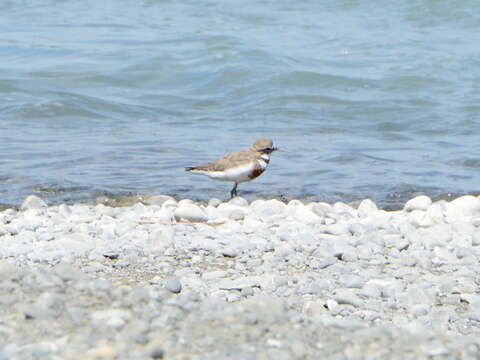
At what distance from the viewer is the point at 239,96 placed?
15.5 m

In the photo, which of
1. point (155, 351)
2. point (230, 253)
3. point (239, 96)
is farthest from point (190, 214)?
point (239, 96)

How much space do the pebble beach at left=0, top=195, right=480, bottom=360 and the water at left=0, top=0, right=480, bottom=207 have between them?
66.5 inches

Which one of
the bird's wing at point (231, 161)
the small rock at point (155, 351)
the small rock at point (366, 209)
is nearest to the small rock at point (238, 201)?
the bird's wing at point (231, 161)

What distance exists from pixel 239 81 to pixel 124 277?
36.6ft

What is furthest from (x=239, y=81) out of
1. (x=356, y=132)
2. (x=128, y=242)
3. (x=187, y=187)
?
(x=128, y=242)

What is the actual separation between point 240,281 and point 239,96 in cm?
1025

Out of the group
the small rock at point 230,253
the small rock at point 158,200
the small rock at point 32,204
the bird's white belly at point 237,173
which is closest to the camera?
the small rock at point 230,253

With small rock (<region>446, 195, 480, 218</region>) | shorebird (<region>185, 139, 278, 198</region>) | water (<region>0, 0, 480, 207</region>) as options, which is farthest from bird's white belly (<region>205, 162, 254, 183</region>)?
small rock (<region>446, 195, 480, 218</region>)

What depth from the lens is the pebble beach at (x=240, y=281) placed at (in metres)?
3.60

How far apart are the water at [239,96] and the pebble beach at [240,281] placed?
1688 mm

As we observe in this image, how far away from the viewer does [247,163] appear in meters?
9.06

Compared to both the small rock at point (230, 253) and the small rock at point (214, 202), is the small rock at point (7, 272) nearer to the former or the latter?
the small rock at point (230, 253)

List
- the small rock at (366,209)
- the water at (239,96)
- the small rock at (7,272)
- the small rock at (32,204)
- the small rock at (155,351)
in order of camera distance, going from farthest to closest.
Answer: the water at (239,96), the small rock at (32,204), the small rock at (366,209), the small rock at (7,272), the small rock at (155,351)

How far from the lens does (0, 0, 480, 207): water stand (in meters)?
10.2
